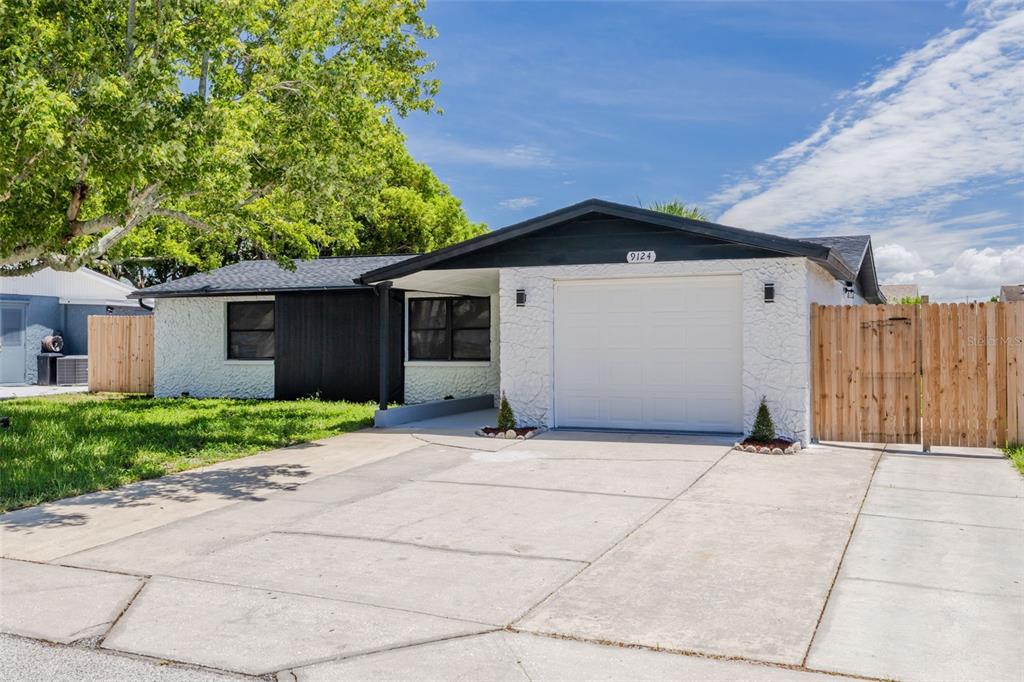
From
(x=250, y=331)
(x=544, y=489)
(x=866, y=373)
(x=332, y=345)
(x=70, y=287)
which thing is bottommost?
(x=544, y=489)

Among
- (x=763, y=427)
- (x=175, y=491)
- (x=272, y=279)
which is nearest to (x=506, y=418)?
(x=763, y=427)

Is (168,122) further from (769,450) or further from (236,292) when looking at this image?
A: (236,292)

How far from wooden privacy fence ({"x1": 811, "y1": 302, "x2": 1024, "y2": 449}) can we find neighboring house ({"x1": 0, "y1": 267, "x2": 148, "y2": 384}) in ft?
67.7

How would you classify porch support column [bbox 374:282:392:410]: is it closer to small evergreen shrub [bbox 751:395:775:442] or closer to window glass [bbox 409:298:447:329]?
window glass [bbox 409:298:447:329]

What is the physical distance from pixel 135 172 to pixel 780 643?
834 centimetres

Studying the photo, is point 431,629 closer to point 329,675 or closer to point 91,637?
point 329,675

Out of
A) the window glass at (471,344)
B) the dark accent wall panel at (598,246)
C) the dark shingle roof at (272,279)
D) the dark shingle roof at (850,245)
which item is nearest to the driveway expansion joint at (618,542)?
the dark accent wall panel at (598,246)

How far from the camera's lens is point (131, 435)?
1191cm

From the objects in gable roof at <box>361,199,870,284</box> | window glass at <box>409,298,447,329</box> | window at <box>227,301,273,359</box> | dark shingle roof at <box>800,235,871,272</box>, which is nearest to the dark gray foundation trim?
window glass at <box>409,298,447,329</box>

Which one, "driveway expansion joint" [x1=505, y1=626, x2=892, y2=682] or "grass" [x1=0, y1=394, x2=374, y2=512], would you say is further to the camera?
"grass" [x1=0, y1=394, x2=374, y2=512]

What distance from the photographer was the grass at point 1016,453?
9.09 metres

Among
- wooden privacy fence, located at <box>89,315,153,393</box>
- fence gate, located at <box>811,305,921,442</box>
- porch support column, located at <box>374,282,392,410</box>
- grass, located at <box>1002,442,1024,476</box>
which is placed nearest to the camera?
grass, located at <box>1002,442,1024,476</box>

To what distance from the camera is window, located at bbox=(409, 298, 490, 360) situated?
17.6 m

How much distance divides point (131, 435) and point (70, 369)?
14548 millimetres
